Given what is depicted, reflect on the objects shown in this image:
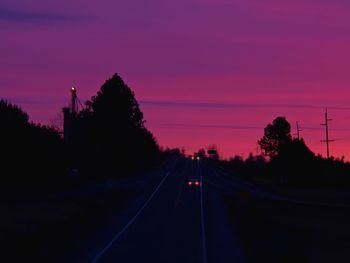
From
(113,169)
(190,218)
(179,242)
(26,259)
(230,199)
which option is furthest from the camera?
(113,169)

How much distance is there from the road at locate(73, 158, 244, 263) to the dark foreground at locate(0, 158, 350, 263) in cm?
3

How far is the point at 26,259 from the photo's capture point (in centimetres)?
2483

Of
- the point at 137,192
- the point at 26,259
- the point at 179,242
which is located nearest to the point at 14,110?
the point at 137,192

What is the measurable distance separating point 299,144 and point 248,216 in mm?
57903

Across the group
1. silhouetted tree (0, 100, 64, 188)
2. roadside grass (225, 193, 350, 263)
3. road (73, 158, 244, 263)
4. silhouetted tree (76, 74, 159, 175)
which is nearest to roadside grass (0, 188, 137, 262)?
road (73, 158, 244, 263)

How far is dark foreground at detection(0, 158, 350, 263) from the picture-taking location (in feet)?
90.4

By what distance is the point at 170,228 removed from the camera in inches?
1583

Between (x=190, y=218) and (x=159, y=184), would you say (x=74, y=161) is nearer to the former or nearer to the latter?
(x=159, y=184)

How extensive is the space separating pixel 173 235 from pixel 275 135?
14515cm

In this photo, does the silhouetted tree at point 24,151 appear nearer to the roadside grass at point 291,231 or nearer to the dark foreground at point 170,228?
the dark foreground at point 170,228

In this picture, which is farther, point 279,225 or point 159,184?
point 159,184

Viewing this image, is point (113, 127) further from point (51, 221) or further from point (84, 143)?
point (51, 221)

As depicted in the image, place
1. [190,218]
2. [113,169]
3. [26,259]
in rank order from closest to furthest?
1. [26,259]
2. [190,218]
3. [113,169]

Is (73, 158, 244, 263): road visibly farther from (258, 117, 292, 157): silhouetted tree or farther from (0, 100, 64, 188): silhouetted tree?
(258, 117, 292, 157): silhouetted tree
